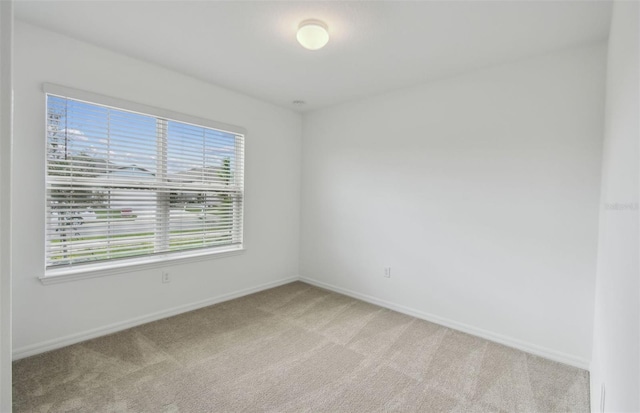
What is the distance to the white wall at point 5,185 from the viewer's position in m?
0.91

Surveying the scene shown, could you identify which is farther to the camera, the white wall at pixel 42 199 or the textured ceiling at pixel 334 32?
the white wall at pixel 42 199

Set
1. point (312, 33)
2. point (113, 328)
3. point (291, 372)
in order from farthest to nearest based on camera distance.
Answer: point (113, 328), point (291, 372), point (312, 33)

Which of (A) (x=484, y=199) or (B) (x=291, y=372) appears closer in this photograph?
(B) (x=291, y=372)

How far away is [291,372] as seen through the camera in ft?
7.21

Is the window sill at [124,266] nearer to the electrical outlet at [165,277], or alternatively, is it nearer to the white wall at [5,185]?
the electrical outlet at [165,277]

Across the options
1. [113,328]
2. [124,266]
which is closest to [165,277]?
[124,266]

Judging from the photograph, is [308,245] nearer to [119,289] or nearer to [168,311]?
[168,311]

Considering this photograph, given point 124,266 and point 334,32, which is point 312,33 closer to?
point 334,32

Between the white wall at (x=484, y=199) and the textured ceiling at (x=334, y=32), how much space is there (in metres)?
0.34

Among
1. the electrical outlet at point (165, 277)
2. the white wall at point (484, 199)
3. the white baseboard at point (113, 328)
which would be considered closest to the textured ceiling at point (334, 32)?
the white wall at point (484, 199)

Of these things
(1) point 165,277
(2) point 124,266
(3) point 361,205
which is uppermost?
(3) point 361,205

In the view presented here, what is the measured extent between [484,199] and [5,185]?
320 cm

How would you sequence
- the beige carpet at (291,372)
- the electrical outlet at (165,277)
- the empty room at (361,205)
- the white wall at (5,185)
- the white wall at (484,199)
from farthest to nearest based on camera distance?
the electrical outlet at (165,277)
the white wall at (484,199)
the empty room at (361,205)
the beige carpet at (291,372)
the white wall at (5,185)

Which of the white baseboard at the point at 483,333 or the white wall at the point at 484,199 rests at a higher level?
the white wall at the point at 484,199
